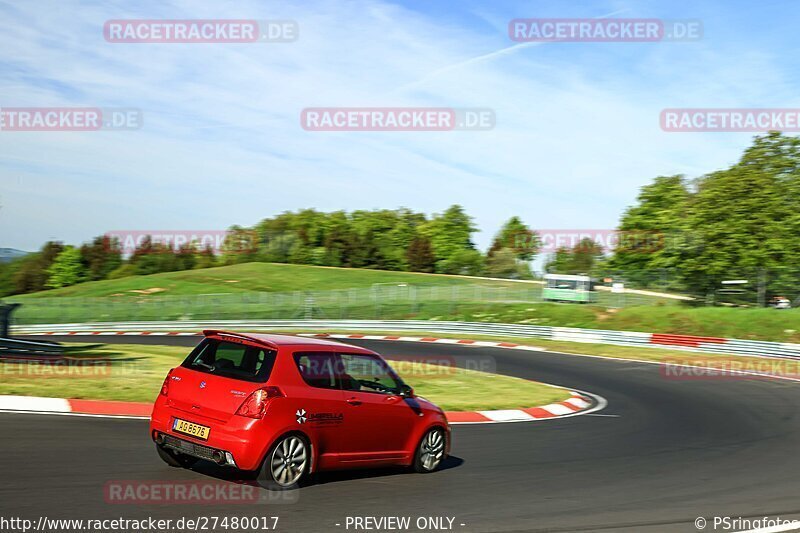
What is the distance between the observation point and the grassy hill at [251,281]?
96750mm

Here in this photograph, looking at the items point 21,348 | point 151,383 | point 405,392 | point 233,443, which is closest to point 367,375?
point 405,392

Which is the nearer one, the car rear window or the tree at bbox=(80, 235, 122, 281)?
the car rear window

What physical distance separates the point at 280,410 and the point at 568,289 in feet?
167

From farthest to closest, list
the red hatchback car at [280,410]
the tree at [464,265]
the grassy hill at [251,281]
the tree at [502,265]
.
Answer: the tree at [464,265]
the tree at [502,265]
the grassy hill at [251,281]
the red hatchback car at [280,410]

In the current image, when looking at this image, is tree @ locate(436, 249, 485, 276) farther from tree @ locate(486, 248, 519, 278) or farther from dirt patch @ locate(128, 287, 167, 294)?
dirt patch @ locate(128, 287, 167, 294)

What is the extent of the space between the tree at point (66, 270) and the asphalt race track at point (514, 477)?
128633 millimetres

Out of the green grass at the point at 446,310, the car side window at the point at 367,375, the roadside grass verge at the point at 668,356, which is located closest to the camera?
the car side window at the point at 367,375

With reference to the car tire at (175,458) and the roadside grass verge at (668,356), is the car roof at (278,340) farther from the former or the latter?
the roadside grass verge at (668,356)

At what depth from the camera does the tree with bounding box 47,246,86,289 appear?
431 ft

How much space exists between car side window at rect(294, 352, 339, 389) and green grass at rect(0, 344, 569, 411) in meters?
6.54

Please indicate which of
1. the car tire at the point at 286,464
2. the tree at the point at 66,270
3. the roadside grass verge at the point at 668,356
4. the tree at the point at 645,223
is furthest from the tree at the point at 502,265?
the car tire at the point at 286,464

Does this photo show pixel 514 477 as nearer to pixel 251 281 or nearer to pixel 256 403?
pixel 256 403

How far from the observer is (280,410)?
7.80 m

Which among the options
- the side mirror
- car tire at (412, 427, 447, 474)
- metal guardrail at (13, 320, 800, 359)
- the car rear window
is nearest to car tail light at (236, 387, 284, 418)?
the car rear window
